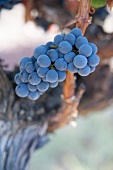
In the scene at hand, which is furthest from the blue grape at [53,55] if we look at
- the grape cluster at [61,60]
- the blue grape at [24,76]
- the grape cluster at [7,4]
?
the grape cluster at [7,4]

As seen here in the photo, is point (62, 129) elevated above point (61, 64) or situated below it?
above

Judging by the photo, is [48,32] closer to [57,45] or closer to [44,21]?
[44,21]

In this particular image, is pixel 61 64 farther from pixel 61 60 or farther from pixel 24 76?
pixel 24 76

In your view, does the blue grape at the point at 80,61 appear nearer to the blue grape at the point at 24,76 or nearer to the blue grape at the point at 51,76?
the blue grape at the point at 51,76

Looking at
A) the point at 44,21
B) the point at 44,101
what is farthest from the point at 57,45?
the point at 44,21

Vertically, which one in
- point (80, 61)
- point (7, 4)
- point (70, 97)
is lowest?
point (80, 61)

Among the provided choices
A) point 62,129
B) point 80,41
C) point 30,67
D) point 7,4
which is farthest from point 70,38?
point 62,129

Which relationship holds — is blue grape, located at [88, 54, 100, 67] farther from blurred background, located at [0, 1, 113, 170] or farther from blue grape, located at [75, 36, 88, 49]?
blurred background, located at [0, 1, 113, 170]
